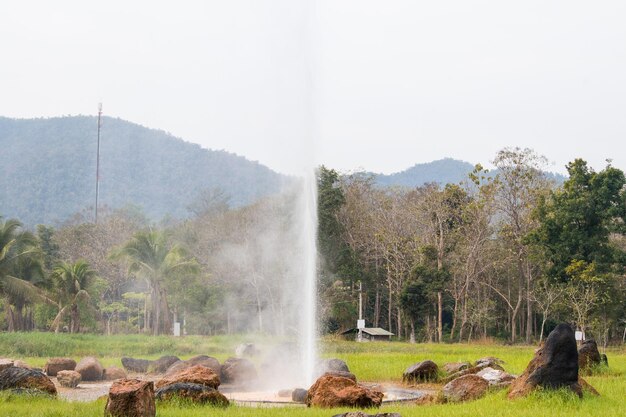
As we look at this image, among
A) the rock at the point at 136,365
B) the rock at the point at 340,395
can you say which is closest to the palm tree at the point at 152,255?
the rock at the point at 136,365

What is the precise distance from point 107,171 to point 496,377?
13757 cm

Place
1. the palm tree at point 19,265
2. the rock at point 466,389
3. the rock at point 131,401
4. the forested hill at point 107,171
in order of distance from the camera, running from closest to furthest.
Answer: the rock at point 131,401
the rock at point 466,389
the palm tree at point 19,265
the forested hill at point 107,171

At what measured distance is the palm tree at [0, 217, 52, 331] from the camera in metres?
42.2

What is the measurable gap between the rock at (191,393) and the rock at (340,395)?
5.94ft

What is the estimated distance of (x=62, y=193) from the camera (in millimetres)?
139750

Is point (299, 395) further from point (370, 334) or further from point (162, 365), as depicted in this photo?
point (370, 334)

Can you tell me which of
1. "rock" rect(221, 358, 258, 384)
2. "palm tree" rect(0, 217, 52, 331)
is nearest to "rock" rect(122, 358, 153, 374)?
"rock" rect(221, 358, 258, 384)

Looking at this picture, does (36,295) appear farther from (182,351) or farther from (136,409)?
(136,409)

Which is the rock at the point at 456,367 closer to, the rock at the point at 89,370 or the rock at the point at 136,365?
the rock at the point at 136,365

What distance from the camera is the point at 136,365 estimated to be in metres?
26.9

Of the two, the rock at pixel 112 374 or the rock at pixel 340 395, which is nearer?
the rock at pixel 340 395

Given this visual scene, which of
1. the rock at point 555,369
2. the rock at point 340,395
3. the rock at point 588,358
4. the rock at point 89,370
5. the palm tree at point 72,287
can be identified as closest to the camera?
the rock at point 555,369

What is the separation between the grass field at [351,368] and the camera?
1359 cm

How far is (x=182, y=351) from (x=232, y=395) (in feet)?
54.7
